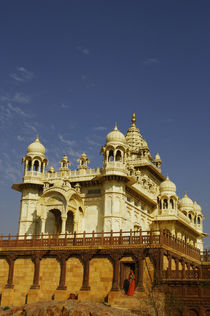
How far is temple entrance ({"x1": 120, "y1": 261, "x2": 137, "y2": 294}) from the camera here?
31234 mm

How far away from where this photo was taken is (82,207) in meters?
42.5

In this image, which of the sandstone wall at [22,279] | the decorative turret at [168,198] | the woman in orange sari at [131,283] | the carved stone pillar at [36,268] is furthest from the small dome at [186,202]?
the woman in orange sari at [131,283]

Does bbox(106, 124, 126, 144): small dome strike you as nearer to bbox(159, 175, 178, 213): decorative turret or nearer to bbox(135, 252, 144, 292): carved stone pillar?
bbox(159, 175, 178, 213): decorative turret

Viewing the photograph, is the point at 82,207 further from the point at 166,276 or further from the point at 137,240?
the point at 166,276

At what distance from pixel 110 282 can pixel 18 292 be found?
7986 mm

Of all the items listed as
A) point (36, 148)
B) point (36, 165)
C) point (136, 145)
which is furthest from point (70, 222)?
point (136, 145)

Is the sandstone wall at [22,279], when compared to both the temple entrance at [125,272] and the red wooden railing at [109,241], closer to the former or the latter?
the red wooden railing at [109,241]

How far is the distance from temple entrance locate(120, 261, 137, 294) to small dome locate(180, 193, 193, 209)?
34.7 metres

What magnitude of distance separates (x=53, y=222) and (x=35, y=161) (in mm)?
7111

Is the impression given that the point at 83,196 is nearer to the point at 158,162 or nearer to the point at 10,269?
the point at 10,269

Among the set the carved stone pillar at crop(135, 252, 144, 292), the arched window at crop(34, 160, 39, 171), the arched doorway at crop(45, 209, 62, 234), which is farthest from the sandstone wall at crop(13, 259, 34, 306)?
the arched window at crop(34, 160, 39, 171)

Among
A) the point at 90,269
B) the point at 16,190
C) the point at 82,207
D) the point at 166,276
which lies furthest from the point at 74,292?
the point at 16,190

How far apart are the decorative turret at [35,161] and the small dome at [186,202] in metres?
27.3

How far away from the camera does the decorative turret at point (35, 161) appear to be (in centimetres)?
4506
